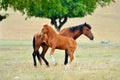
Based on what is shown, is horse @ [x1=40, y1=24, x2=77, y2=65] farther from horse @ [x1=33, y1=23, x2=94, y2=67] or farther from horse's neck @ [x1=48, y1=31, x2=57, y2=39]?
horse @ [x1=33, y1=23, x2=94, y2=67]

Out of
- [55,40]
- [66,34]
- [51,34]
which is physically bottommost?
[66,34]

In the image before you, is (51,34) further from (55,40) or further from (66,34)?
(66,34)

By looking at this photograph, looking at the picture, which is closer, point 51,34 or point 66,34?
point 51,34

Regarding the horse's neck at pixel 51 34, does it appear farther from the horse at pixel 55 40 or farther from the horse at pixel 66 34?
the horse at pixel 66 34

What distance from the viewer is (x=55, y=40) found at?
24938mm

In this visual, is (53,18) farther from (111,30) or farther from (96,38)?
(111,30)

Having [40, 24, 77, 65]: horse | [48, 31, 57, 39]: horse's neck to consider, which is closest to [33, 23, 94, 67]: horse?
[40, 24, 77, 65]: horse

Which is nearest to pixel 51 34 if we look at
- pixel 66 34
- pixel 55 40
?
pixel 55 40

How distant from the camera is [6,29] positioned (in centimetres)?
11388

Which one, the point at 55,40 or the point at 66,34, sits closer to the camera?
the point at 55,40

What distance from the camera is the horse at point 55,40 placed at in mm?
24844

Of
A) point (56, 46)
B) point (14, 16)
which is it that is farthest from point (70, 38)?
point (14, 16)

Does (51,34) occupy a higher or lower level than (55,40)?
higher

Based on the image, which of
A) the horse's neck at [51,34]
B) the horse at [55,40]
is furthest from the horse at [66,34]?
the horse's neck at [51,34]
